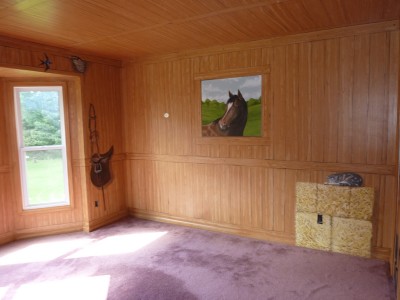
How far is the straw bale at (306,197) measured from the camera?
3.55 meters

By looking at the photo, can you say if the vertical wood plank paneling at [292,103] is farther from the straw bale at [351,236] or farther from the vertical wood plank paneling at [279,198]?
the straw bale at [351,236]

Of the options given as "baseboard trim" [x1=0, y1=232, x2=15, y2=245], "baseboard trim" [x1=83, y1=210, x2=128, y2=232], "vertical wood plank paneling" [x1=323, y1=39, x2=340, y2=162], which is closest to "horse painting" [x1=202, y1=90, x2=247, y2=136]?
"vertical wood plank paneling" [x1=323, y1=39, x2=340, y2=162]

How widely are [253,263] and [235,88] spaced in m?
2.14

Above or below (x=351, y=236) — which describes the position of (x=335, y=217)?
above

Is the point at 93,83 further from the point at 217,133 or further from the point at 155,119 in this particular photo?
the point at 217,133

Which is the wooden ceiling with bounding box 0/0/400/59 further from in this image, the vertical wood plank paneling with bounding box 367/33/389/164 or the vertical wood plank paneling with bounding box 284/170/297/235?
the vertical wood plank paneling with bounding box 284/170/297/235

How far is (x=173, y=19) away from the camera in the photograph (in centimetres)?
294

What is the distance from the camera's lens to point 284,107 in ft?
12.0

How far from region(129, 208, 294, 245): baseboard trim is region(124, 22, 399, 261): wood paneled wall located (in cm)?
2

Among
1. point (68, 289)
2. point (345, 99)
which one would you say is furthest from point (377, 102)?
point (68, 289)

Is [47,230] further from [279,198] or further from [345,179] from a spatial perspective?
[345,179]

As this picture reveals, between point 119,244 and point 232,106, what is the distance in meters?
2.30

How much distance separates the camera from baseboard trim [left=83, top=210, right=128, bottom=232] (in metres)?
4.37

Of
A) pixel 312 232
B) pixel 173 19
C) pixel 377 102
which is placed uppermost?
pixel 173 19
